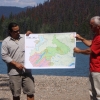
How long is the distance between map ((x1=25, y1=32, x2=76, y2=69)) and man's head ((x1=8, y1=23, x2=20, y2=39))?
0.23 m

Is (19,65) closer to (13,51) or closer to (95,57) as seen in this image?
(13,51)

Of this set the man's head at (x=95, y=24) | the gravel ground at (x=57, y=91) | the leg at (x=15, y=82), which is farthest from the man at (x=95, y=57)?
the gravel ground at (x=57, y=91)

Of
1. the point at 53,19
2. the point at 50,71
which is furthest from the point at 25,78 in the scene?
the point at 53,19

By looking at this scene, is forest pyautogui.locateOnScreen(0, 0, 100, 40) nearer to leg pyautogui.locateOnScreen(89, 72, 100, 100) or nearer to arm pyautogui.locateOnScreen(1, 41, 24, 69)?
arm pyautogui.locateOnScreen(1, 41, 24, 69)

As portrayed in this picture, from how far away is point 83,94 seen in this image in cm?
990

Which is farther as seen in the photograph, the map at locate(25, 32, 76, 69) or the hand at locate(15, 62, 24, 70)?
the map at locate(25, 32, 76, 69)

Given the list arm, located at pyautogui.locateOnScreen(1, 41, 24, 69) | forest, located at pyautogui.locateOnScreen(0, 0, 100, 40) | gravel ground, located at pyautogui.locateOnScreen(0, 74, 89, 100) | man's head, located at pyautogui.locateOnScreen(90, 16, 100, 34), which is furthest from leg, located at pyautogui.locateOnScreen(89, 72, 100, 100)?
forest, located at pyautogui.locateOnScreen(0, 0, 100, 40)

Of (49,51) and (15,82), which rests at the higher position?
(49,51)

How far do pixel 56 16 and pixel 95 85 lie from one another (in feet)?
364

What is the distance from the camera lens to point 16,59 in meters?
6.40

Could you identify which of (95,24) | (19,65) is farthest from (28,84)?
(95,24)

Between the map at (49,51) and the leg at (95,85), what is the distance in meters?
0.69

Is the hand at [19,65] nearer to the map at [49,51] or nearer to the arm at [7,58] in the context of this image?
the arm at [7,58]

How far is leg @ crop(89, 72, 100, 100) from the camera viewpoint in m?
5.79
